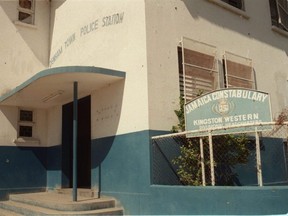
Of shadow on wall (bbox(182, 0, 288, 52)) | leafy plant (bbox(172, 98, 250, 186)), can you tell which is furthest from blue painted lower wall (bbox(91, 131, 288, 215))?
shadow on wall (bbox(182, 0, 288, 52))

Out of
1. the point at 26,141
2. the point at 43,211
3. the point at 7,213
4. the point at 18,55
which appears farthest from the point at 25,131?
the point at 43,211

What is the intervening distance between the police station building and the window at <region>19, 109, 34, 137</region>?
3 centimetres

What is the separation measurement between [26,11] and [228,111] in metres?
8.07

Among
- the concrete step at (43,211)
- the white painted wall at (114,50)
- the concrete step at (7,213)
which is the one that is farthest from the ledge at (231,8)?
the concrete step at (7,213)

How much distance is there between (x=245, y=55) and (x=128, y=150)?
4798 millimetres

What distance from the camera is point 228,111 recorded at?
22.6ft

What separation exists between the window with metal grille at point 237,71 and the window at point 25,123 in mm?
6091

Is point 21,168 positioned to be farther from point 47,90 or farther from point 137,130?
point 137,130

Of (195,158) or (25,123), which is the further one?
(25,123)

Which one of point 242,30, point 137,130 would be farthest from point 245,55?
point 137,130

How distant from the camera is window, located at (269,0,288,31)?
12.5 m

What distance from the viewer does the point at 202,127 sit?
7246 millimetres

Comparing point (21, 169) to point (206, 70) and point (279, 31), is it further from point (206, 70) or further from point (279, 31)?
point (279, 31)

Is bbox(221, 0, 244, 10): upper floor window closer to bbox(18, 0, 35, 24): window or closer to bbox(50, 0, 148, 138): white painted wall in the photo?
bbox(50, 0, 148, 138): white painted wall
